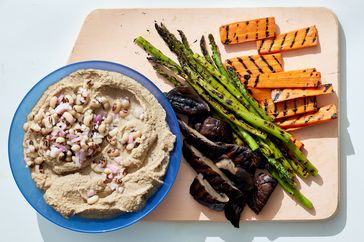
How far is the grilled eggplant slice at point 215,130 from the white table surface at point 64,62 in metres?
0.82

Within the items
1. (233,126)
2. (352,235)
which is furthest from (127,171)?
(352,235)

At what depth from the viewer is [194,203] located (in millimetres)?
5051

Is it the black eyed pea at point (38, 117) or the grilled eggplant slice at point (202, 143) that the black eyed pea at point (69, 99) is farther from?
the grilled eggplant slice at point (202, 143)

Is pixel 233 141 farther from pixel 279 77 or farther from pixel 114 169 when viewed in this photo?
pixel 114 169

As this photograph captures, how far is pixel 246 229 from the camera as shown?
5094 mm

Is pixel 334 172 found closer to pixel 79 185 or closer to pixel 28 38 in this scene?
pixel 79 185

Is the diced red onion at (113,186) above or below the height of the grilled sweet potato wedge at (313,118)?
below

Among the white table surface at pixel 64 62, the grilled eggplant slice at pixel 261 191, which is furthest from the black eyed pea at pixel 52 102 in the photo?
the grilled eggplant slice at pixel 261 191

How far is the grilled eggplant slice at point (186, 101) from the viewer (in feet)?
16.2

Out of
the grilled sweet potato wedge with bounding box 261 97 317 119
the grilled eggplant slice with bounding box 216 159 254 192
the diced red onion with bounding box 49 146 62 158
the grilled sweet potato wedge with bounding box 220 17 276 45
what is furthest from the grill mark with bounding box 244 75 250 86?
the diced red onion with bounding box 49 146 62 158

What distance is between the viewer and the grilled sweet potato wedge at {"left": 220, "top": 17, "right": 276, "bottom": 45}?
5114 mm

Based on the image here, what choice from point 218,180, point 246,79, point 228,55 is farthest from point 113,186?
point 228,55

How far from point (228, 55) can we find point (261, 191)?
1.31 meters

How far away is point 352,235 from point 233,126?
58.6 inches
